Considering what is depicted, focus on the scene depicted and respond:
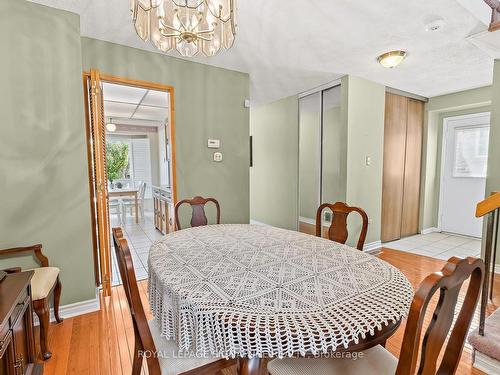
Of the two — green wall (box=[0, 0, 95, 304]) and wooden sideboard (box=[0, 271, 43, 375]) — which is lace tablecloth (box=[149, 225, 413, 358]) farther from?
green wall (box=[0, 0, 95, 304])

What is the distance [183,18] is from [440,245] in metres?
4.61

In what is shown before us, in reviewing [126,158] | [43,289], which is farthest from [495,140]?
[126,158]

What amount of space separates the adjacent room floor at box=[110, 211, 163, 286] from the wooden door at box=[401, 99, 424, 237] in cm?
413

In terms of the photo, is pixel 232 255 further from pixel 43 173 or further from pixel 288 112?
pixel 288 112

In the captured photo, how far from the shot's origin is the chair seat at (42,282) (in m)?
1.57

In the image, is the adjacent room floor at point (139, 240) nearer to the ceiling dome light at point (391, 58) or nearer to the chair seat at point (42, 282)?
the chair seat at point (42, 282)

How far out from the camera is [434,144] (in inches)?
179

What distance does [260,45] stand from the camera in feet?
8.25

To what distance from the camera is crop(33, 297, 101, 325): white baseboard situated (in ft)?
6.84

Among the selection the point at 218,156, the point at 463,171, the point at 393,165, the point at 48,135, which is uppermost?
the point at 48,135

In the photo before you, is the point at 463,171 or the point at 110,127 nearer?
the point at 463,171

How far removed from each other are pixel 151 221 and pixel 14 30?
4.42m

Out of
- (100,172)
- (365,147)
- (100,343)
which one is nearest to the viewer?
(100,343)

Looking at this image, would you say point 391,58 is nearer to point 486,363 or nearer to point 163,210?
point 486,363
